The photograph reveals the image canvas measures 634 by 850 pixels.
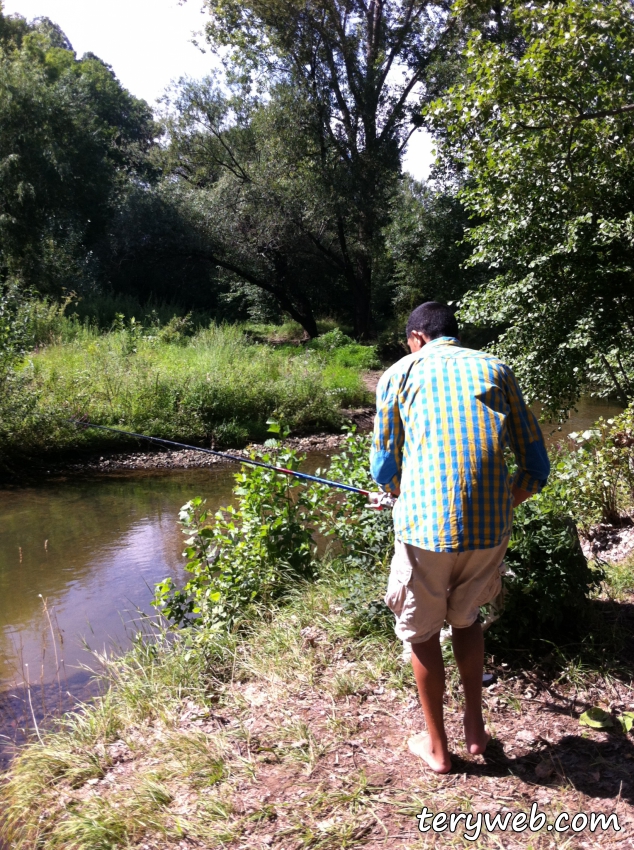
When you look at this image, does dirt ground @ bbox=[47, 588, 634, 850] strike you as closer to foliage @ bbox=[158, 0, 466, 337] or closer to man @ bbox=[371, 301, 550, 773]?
man @ bbox=[371, 301, 550, 773]

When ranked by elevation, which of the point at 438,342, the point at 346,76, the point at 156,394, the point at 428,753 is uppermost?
the point at 346,76

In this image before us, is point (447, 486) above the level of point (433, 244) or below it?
below

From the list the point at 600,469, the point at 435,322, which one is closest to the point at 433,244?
the point at 600,469

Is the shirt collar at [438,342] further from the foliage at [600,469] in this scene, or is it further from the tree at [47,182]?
the tree at [47,182]

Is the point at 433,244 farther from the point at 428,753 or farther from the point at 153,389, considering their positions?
the point at 428,753

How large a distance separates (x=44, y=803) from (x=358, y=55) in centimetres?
2308

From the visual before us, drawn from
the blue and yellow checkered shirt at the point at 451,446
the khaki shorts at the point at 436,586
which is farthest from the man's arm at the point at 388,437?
the khaki shorts at the point at 436,586

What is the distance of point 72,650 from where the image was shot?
5895 millimetres

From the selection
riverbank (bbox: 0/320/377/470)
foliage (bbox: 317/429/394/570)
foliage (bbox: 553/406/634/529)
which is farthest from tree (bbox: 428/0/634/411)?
riverbank (bbox: 0/320/377/470)

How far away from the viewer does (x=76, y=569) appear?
26.3 feet

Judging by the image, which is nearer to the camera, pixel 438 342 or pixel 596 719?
pixel 438 342

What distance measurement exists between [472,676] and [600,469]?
11.1 ft

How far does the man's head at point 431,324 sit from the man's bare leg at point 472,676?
115 cm

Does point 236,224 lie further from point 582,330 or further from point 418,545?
point 418,545
